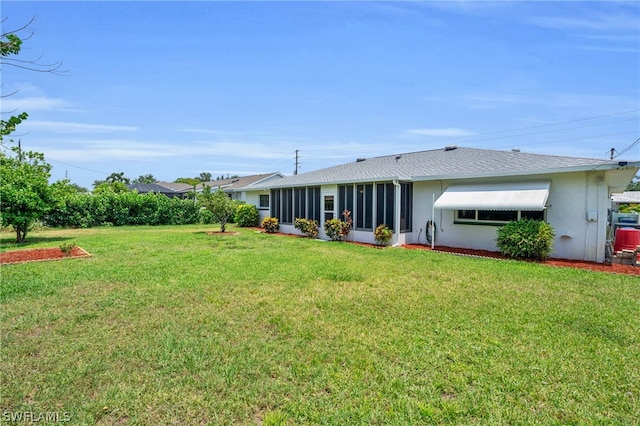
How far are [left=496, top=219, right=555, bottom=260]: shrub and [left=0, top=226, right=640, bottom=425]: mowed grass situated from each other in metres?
2.29

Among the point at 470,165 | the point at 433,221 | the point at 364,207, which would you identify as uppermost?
the point at 470,165

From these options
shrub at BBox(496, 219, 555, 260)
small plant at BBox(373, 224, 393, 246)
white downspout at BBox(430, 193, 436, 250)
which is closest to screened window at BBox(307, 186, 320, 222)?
small plant at BBox(373, 224, 393, 246)

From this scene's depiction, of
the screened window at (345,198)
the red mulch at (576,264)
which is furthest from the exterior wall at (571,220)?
the screened window at (345,198)

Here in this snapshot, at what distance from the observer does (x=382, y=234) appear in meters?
15.1

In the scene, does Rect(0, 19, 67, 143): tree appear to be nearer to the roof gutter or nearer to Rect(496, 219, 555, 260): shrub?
Rect(496, 219, 555, 260): shrub

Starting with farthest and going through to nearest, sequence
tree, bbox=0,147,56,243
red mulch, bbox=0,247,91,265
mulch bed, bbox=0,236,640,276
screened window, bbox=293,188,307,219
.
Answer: screened window, bbox=293,188,307,219 < tree, bbox=0,147,56,243 < red mulch, bbox=0,247,91,265 < mulch bed, bbox=0,236,640,276

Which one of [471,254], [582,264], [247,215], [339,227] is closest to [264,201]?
[247,215]

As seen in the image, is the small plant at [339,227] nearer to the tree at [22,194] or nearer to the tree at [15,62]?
the tree at [22,194]

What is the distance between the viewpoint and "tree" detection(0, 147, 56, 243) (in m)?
14.4

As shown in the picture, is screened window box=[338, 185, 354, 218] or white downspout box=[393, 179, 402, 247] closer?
white downspout box=[393, 179, 402, 247]

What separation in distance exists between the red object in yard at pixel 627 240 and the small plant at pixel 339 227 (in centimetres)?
1106

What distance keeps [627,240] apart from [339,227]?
11.7 m

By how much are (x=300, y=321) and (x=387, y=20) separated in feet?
35.2

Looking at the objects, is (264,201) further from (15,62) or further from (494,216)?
Result: (15,62)
